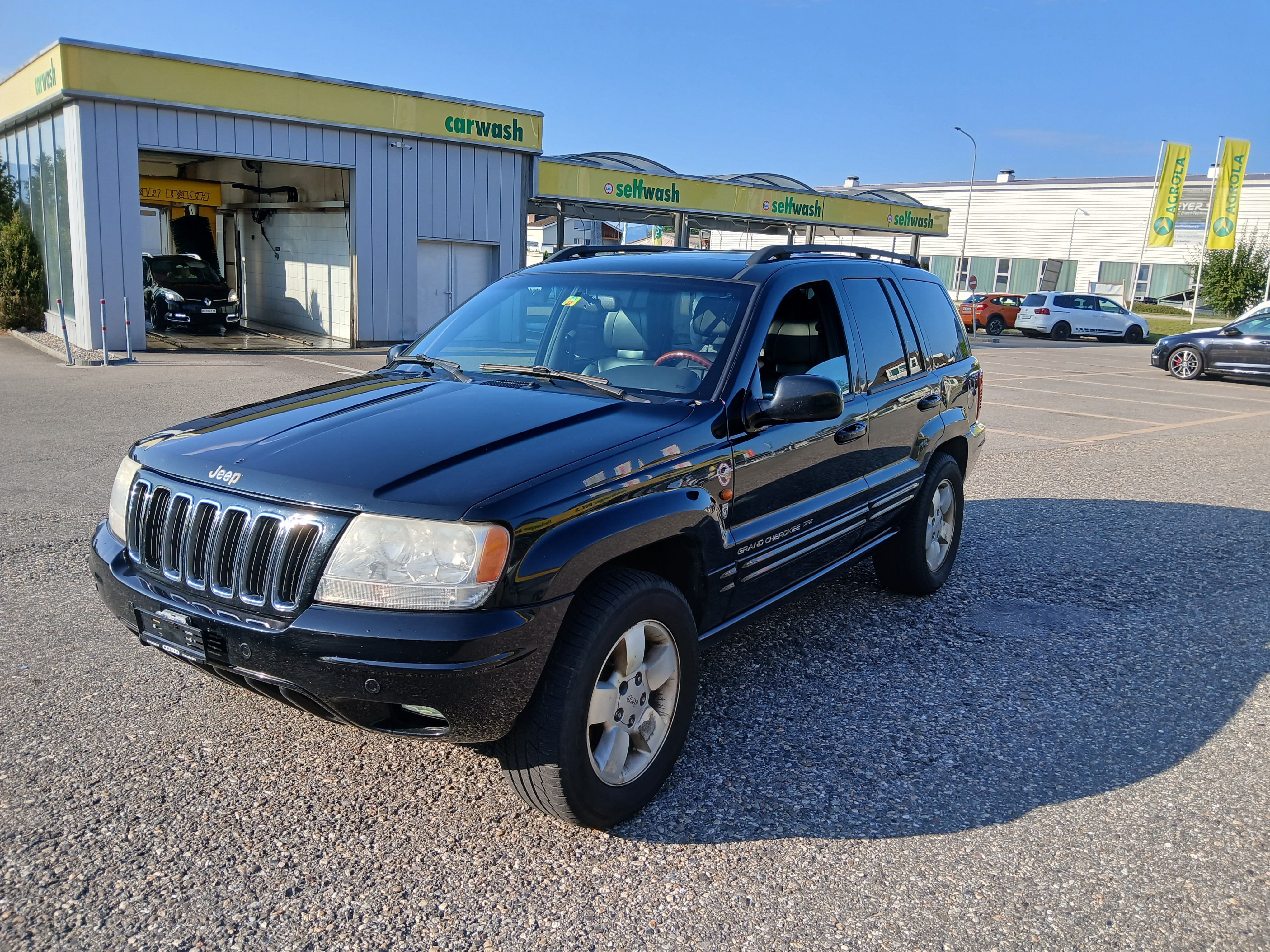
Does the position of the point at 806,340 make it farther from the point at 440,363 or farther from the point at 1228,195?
the point at 1228,195

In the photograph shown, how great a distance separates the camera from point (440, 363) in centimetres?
433

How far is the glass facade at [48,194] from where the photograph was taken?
59.7 ft

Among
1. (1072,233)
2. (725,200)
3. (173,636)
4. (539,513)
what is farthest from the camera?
(1072,233)

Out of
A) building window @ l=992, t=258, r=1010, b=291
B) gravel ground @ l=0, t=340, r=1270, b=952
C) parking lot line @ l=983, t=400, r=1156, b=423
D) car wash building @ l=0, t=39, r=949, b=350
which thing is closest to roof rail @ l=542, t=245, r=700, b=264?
gravel ground @ l=0, t=340, r=1270, b=952

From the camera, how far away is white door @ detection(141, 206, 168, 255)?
33.8 meters

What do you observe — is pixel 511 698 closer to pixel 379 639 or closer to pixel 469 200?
pixel 379 639

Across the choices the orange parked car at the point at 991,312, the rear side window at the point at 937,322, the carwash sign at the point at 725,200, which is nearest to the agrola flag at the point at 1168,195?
the orange parked car at the point at 991,312

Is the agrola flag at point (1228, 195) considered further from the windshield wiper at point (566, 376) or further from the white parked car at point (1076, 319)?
the windshield wiper at point (566, 376)

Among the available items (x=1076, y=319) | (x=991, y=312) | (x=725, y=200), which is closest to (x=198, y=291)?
(x=725, y=200)

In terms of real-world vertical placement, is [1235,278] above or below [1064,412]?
above

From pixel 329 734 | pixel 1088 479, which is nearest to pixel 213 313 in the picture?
pixel 1088 479

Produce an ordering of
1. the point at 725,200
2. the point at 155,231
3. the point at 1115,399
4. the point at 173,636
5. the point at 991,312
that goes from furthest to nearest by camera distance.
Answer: the point at 991,312 → the point at 155,231 → the point at 725,200 → the point at 1115,399 → the point at 173,636

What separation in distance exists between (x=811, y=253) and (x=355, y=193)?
17476 millimetres

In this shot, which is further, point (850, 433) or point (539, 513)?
point (850, 433)
